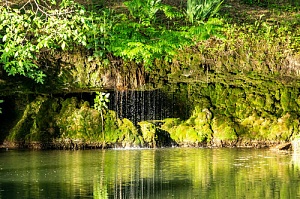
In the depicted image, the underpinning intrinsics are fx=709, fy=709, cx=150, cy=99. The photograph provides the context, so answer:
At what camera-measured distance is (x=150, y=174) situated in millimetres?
14422

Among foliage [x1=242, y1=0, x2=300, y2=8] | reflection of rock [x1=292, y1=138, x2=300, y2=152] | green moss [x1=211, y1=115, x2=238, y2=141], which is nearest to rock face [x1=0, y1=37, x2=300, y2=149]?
green moss [x1=211, y1=115, x2=238, y2=141]

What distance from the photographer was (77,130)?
799 inches

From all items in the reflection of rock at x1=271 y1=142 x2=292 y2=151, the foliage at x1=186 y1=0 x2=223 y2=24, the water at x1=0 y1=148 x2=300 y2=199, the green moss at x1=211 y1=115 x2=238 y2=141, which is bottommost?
the water at x1=0 y1=148 x2=300 y2=199

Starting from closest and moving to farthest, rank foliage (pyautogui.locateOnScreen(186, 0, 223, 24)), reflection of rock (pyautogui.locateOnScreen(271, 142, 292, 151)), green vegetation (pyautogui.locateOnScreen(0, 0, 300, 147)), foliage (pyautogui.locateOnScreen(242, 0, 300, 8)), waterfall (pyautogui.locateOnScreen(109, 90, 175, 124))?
reflection of rock (pyautogui.locateOnScreen(271, 142, 292, 151)), green vegetation (pyautogui.locateOnScreen(0, 0, 300, 147)), waterfall (pyautogui.locateOnScreen(109, 90, 175, 124)), foliage (pyautogui.locateOnScreen(186, 0, 223, 24)), foliage (pyautogui.locateOnScreen(242, 0, 300, 8))

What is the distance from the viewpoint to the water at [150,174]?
1220 cm

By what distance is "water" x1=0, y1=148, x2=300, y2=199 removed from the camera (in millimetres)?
12203

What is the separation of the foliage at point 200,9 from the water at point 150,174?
4.67 meters

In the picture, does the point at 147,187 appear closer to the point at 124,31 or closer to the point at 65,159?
the point at 65,159

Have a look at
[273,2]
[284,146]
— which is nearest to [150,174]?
[284,146]

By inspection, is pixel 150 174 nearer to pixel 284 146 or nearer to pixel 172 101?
pixel 284 146

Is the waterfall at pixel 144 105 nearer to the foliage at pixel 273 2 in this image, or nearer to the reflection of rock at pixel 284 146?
the reflection of rock at pixel 284 146

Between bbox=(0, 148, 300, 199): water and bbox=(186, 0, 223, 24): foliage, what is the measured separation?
15.3 feet

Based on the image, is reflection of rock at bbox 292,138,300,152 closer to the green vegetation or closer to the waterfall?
the green vegetation

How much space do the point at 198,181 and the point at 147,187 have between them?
113cm
